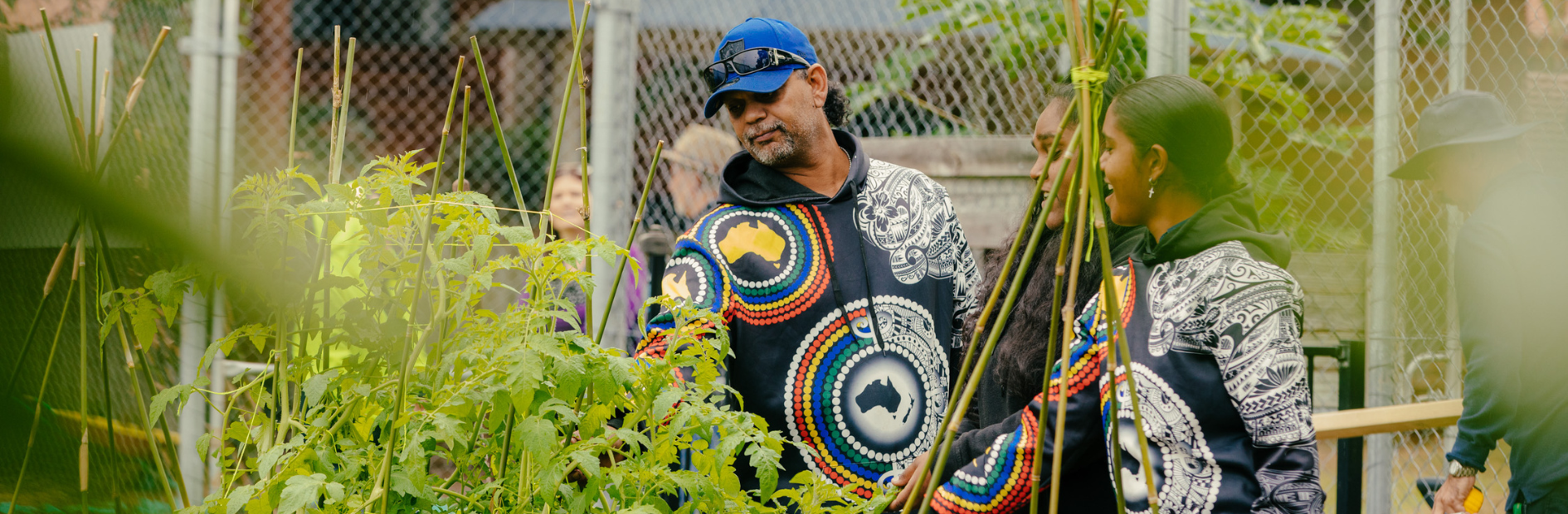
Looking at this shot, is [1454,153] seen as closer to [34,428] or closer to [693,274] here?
[693,274]

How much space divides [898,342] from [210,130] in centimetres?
192

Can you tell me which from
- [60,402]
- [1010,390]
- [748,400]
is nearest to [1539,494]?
[1010,390]

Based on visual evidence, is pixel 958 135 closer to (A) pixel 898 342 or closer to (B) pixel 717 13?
(B) pixel 717 13

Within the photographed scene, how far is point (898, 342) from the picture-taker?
7.30 feet

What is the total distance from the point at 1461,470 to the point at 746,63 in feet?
6.38

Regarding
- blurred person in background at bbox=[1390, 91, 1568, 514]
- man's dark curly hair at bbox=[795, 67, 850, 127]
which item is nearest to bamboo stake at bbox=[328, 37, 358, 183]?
man's dark curly hair at bbox=[795, 67, 850, 127]

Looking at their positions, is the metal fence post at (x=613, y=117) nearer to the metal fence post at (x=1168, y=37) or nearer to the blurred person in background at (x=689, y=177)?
the blurred person in background at (x=689, y=177)

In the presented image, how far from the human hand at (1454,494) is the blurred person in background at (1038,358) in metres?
1.41

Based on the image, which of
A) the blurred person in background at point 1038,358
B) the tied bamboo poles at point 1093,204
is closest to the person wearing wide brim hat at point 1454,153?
the blurred person in background at point 1038,358

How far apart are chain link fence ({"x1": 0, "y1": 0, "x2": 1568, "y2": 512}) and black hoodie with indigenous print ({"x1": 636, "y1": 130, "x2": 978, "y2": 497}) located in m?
0.69

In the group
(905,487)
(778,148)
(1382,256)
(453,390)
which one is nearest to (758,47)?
(778,148)

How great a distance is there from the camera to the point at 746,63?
2.31m

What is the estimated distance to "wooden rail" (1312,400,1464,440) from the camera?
2559 millimetres

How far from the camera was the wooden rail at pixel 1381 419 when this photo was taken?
101 inches
